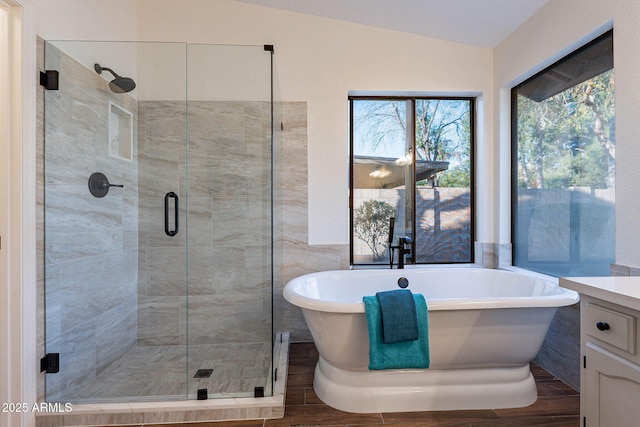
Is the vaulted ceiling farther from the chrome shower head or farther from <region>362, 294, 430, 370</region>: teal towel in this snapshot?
<region>362, 294, 430, 370</region>: teal towel

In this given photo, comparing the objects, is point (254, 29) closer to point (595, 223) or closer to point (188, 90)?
point (188, 90)

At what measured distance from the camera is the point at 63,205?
1951mm

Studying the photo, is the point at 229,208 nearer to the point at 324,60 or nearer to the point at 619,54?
the point at 324,60

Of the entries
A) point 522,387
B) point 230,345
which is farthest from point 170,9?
point 522,387

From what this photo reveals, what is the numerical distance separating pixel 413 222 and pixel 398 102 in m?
1.08

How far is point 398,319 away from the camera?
1787 mm

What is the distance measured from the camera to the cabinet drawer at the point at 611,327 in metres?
1.00

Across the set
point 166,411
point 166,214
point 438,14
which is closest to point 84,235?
point 166,214

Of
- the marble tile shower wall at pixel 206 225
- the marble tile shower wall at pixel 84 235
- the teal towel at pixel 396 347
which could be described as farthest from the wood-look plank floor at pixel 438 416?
the marble tile shower wall at pixel 84 235

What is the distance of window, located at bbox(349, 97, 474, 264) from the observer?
3.12 m

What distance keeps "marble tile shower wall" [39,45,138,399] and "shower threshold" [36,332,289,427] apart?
0.15m

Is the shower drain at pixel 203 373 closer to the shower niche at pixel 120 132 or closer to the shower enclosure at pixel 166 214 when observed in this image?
the shower enclosure at pixel 166 214

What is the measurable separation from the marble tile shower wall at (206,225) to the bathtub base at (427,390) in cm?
56

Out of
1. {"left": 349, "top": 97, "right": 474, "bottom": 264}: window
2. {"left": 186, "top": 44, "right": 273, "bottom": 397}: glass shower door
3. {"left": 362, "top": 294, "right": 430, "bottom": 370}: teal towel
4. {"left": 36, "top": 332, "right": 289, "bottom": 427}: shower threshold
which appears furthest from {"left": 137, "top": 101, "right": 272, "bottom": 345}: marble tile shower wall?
{"left": 349, "top": 97, "right": 474, "bottom": 264}: window
